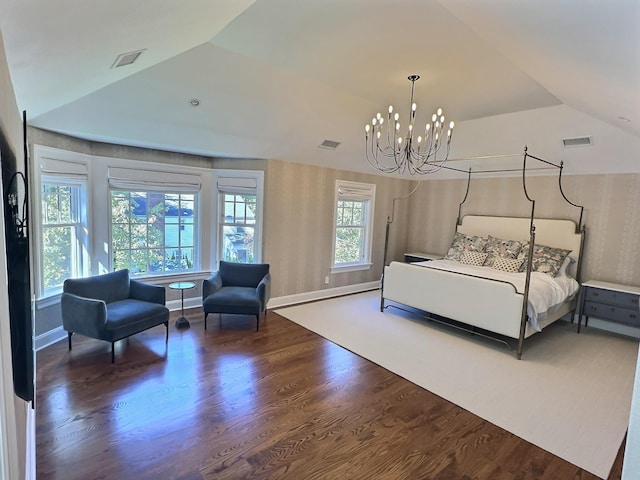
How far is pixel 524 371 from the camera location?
3410mm

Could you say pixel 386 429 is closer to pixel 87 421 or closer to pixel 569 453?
pixel 569 453

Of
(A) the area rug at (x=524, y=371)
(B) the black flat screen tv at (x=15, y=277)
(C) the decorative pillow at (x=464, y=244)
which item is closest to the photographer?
(B) the black flat screen tv at (x=15, y=277)

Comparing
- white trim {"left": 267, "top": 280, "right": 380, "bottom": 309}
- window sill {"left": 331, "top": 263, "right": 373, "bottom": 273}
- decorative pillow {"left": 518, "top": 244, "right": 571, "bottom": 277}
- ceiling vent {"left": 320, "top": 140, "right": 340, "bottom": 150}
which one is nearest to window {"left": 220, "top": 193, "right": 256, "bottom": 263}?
white trim {"left": 267, "top": 280, "right": 380, "bottom": 309}

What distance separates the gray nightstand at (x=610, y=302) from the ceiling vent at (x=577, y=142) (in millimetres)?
1819

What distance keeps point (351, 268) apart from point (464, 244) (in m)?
1.97

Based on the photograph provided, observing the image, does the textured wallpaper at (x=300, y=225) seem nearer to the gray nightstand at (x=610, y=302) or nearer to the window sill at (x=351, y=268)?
the window sill at (x=351, y=268)

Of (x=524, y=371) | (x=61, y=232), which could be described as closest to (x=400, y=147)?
(x=524, y=371)

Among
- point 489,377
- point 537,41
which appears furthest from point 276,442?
point 537,41

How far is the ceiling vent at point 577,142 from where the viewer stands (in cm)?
408

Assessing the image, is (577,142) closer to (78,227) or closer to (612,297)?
(612,297)

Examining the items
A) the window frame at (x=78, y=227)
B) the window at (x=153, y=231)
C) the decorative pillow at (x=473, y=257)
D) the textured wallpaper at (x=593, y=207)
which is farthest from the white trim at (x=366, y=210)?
the window frame at (x=78, y=227)

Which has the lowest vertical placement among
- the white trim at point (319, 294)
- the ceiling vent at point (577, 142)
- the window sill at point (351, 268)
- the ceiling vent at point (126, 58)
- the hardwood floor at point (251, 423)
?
the hardwood floor at point (251, 423)

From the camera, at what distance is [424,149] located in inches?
210

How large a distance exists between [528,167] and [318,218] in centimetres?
330
